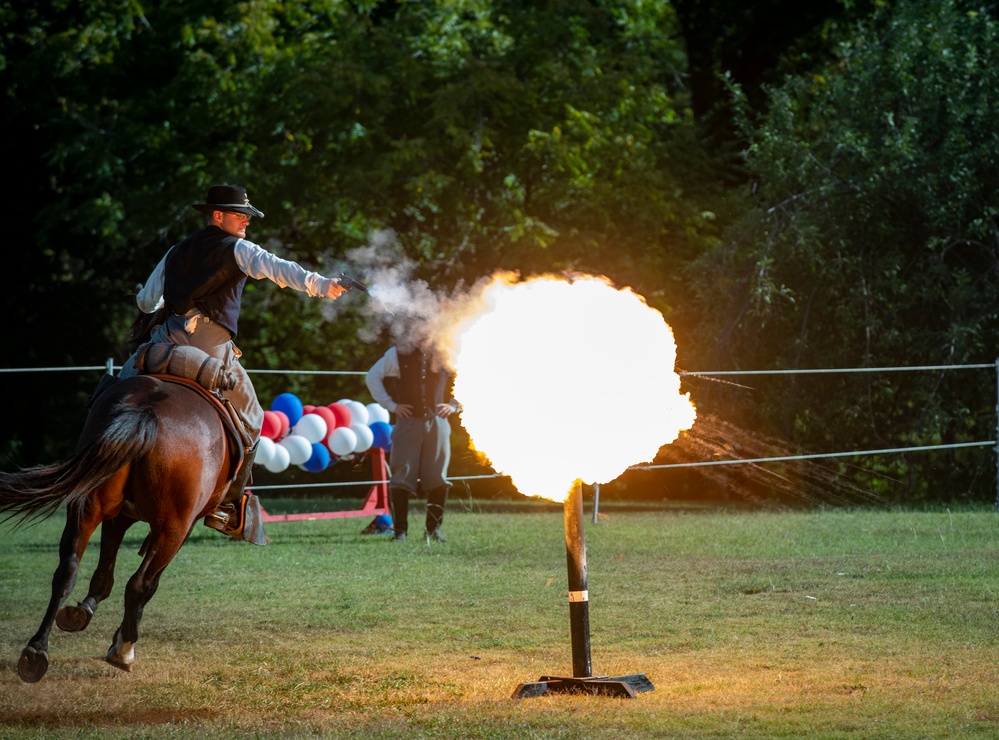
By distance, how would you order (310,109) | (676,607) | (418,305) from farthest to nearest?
(310,109)
(418,305)
(676,607)

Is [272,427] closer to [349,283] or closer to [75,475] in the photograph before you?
[349,283]

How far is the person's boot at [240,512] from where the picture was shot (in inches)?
328

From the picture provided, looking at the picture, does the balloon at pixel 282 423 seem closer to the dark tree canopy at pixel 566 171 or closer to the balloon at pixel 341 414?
the balloon at pixel 341 414

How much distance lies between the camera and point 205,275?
8.18m

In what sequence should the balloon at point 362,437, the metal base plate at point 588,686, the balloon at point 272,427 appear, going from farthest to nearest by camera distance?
the balloon at point 362,437 < the balloon at point 272,427 < the metal base plate at point 588,686

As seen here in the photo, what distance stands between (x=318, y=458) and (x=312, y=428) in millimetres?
412

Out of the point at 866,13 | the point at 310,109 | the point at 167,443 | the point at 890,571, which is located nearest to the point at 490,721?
the point at 167,443

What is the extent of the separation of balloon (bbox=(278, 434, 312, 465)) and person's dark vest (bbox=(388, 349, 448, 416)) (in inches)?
122

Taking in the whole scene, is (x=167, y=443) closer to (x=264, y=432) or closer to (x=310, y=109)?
(x=264, y=432)

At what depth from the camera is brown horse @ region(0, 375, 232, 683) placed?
699 cm

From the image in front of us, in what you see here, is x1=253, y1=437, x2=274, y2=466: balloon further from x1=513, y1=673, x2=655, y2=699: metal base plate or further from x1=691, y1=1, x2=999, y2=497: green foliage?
x1=513, y1=673, x2=655, y2=699: metal base plate

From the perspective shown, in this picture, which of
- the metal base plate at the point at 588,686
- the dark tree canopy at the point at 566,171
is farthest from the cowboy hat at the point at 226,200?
the dark tree canopy at the point at 566,171

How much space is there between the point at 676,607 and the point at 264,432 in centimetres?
927

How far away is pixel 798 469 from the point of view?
21234mm
